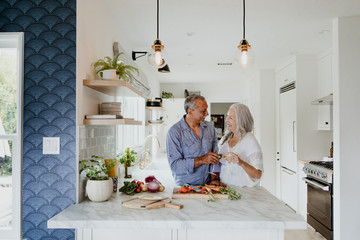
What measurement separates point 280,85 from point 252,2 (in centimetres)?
312

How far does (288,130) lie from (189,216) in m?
3.85

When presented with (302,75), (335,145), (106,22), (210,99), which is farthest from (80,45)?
(210,99)

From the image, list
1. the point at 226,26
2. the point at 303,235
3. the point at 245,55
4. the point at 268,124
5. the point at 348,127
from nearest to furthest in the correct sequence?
1. the point at 245,55
2. the point at 348,127
3. the point at 226,26
4. the point at 303,235
5. the point at 268,124

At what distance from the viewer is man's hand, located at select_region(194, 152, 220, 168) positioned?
221cm

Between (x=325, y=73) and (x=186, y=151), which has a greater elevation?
(x=325, y=73)

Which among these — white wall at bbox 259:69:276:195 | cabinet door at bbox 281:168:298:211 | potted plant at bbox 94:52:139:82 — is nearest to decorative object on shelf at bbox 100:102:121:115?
potted plant at bbox 94:52:139:82

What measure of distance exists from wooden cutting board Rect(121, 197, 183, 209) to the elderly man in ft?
1.49

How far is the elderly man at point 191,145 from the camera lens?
2324 millimetres

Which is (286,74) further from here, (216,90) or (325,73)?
(216,90)

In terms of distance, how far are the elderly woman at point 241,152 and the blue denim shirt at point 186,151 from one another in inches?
5.2

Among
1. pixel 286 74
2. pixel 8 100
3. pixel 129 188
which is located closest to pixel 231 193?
pixel 129 188

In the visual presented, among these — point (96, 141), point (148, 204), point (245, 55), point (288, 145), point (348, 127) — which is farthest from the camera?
point (288, 145)

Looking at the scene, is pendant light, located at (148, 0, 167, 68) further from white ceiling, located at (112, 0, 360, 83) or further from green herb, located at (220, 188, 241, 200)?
green herb, located at (220, 188, 241, 200)

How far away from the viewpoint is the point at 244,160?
231 centimetres
